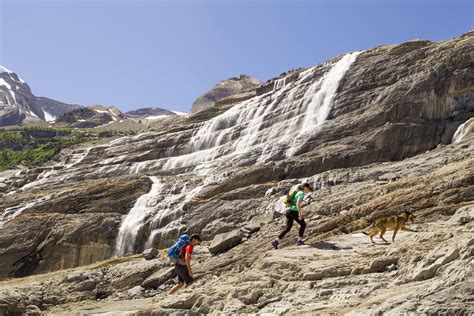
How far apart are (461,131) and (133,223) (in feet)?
79.2

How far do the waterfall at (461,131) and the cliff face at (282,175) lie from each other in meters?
0.61

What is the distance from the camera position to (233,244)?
76.3 feet

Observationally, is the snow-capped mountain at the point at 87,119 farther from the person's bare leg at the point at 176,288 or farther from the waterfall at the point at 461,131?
the person's bare leg at the point at 176,288

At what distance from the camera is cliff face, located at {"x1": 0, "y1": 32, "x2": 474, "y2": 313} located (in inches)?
844

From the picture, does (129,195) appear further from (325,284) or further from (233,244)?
(325,284)

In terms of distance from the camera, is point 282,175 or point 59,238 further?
point 59,238

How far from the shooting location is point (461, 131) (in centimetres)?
3631

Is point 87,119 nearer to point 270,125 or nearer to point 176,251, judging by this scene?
point 270,125

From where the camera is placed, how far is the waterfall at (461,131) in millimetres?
35594

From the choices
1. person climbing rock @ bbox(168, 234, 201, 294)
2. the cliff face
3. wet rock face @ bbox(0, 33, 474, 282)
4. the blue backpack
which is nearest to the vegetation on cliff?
the cliff face

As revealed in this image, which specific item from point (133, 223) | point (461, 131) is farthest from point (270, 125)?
point (461, 131)

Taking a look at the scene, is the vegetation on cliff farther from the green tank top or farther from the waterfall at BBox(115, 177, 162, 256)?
the green tank top

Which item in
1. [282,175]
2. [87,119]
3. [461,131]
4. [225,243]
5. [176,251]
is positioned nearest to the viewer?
[176,251]

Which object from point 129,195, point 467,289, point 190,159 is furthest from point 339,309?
point 190,159
